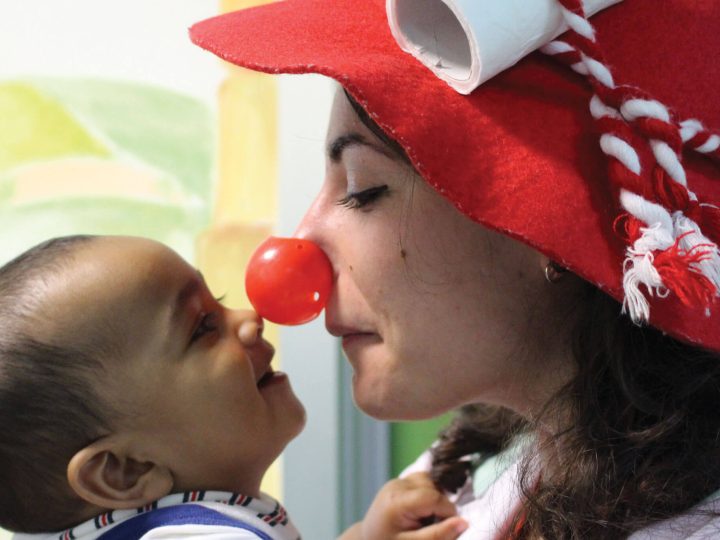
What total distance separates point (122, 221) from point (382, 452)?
638 mm

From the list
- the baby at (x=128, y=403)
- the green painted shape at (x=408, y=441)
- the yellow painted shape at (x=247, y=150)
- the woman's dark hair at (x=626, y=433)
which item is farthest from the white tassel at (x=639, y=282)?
the green painted shape at (x=408, y=441)

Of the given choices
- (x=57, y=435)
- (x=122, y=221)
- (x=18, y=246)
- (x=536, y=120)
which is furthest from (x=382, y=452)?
(x=536, y=120)

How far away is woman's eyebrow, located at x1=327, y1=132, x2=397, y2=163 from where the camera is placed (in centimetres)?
82

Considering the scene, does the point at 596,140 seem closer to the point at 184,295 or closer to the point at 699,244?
the point at 699,244

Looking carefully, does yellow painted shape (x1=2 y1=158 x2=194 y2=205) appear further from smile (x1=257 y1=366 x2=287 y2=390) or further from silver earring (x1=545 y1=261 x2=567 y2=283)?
silver earring (x1=545 y1=261 x2=567 y2=283)

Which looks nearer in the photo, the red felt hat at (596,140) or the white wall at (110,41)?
the red felt hat at (596,140)

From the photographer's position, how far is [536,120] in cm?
73

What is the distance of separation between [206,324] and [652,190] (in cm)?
51

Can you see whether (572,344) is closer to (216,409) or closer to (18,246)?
(216,409)

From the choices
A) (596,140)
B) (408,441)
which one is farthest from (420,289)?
(408,441)

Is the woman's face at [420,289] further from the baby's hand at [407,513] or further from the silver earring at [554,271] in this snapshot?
the baby's hand at [407,513]

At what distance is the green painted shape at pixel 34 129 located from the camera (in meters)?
1.34

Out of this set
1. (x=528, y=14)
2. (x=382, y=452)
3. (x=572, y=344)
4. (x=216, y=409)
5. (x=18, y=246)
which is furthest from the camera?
(x=382, y=452)

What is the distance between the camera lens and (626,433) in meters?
0.78
